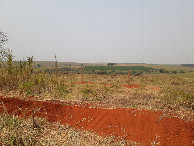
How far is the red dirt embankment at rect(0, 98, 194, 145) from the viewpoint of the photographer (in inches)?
144

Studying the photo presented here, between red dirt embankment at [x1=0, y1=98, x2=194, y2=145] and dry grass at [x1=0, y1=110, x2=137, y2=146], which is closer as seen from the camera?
dry grass at [x1=0, y1=110, x2=137, y2=146]

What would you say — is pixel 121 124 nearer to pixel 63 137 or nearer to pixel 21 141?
pixel 63 137

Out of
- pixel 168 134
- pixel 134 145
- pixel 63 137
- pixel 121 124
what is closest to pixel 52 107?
pixel 63 137

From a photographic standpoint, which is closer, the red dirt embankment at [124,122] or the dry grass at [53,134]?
the dry grass at [53,134]

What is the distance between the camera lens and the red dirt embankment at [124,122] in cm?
366

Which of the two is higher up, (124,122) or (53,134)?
(53,134)

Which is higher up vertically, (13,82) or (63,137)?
(13,82)

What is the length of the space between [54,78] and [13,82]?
84.9 inches

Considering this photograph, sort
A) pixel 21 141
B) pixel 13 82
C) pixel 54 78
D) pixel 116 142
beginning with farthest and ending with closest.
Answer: pixel 54 78 < pixel 13 82 < pixel 116 142 < pixel 21 141

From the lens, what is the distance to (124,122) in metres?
4.38

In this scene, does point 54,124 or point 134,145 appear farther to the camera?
point 54,124

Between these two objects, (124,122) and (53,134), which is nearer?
(53,134)

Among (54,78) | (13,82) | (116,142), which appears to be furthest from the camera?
(54,78)

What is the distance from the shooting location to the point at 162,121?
14.3 feet
